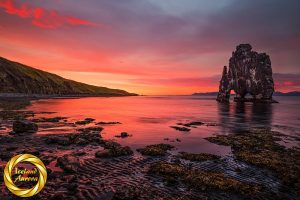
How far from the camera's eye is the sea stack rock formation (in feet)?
488

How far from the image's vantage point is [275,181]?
1551 centimetres

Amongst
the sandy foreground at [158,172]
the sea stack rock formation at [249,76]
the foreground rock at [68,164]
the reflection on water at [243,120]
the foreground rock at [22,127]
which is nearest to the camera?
the sandy foreground at [158,172]

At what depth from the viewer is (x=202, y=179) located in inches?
582

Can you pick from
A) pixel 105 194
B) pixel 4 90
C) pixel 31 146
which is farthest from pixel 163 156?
pixel 4 90

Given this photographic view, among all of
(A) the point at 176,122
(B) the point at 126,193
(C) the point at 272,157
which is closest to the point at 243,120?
(A) the point at 176,122

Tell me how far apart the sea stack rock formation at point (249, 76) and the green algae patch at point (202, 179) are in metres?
155

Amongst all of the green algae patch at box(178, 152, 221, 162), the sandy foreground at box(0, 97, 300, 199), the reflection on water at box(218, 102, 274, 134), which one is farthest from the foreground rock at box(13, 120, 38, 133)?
the reflection on water at box(218, 102, 274, 134)

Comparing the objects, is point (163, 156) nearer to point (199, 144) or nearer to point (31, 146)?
point (199, 144)

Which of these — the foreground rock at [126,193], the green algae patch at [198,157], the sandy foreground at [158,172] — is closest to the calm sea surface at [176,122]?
the green algae patch at [198,157]

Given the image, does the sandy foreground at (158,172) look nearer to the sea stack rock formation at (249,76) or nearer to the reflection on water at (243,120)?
the reflection on water at (243,120)

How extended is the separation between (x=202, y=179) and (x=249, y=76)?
161 metres

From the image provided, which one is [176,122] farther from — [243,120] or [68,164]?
[68,164]

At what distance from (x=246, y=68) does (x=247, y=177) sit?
162626mm

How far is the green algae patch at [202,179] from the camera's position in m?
13.8
